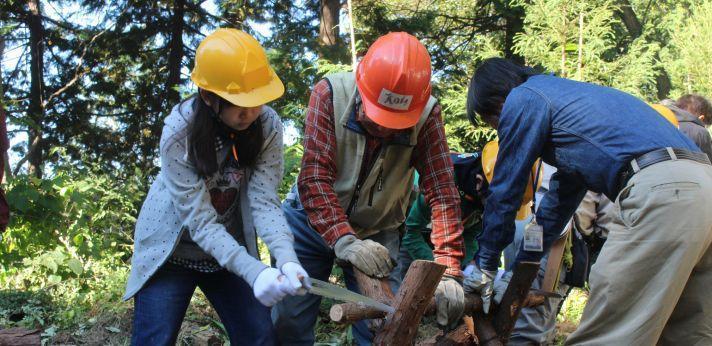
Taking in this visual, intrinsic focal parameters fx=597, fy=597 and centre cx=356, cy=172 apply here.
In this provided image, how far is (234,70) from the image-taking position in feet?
8.10

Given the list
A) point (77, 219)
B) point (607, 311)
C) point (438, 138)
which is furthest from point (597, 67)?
point (77, 219)

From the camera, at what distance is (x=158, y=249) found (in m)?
2.51

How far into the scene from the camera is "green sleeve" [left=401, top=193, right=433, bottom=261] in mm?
4074

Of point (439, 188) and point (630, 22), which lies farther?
point (630, 22)

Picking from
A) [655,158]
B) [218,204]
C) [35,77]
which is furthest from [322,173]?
[35,77]

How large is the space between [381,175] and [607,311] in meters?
1.25

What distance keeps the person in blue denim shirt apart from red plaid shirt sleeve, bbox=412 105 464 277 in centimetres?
17

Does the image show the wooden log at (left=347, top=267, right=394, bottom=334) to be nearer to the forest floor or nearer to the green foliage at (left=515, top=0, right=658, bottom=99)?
the forest floor

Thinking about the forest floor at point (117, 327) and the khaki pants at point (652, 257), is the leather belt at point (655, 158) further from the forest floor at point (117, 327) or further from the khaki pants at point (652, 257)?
the forest floor at point (117, 327)

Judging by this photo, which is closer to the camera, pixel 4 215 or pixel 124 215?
pixel 4 215

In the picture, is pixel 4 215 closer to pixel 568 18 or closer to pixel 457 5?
pixel 568 18

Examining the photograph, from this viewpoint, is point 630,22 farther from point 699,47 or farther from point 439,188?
point 439,188

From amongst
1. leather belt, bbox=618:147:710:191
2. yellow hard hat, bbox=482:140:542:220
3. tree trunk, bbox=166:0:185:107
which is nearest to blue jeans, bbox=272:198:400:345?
yellow hard hat, bbox=482:140:542:220

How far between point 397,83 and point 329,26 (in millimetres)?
6985
